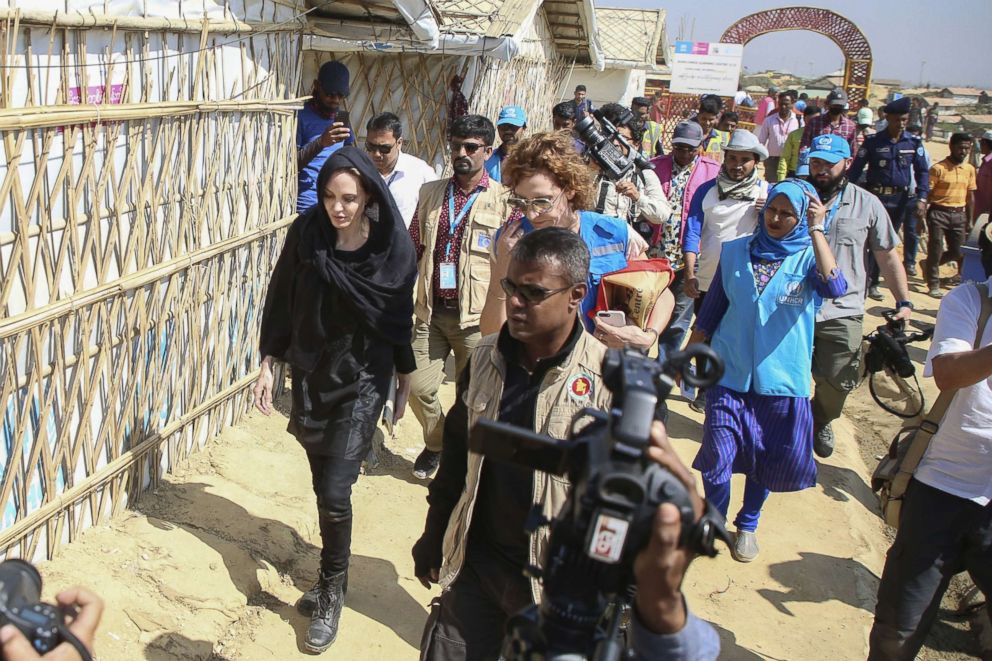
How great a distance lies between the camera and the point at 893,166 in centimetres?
948

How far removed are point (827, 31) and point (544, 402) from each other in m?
29.9

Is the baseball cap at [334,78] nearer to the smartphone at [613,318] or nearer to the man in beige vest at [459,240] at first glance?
the man in beige vest at [459,240]

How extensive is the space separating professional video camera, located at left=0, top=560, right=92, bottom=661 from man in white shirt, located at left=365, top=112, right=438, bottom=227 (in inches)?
145

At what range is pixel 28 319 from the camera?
10.8 feet

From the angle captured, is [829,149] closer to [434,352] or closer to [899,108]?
[434,352]

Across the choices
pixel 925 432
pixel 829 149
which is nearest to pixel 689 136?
pixel 829 149

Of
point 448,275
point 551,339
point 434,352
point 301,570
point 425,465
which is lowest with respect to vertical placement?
point 301,570

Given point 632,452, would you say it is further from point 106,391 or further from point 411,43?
point 411,43

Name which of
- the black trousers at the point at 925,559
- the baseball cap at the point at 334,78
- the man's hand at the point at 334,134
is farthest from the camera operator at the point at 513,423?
the baseball cap at the point at 334,78

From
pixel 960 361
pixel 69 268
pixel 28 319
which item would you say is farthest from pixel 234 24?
pixel 960 361

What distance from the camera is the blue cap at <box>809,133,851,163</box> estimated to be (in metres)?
5.16

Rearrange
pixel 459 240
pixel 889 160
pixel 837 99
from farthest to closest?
pixel 837 99, pixel 889 160, pixel 459 240

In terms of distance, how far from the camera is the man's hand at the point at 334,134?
17.6ft

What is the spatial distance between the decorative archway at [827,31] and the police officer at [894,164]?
17.2 metres
